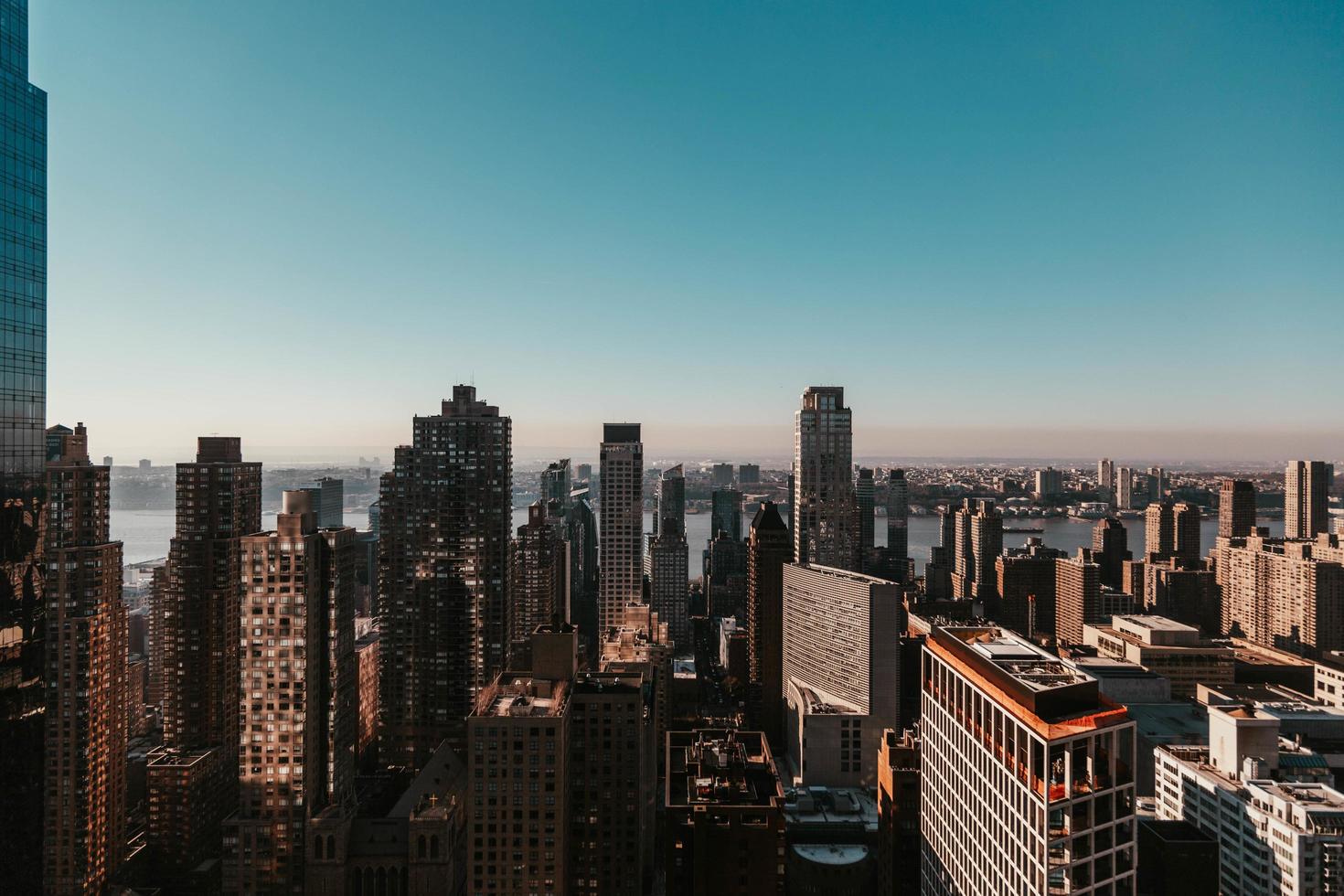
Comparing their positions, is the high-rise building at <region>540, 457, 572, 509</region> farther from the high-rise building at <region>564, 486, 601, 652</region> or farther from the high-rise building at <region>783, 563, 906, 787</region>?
the high-rise building at <region>783, 563, 906, 787</region>

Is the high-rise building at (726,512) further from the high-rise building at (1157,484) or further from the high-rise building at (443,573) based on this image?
the high-rise building at (443,573)

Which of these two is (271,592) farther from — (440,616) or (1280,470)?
(1280,470)

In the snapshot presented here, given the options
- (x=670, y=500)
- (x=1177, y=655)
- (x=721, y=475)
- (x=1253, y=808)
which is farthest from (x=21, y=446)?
(x=721, y=475)

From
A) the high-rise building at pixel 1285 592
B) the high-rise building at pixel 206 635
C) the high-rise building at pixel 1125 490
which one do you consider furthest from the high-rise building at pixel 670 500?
the high-rise building at pixel 1125 490

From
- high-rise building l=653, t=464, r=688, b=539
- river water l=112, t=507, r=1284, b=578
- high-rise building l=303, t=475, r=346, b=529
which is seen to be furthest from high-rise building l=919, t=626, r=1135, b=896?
high-rise building l=653, t=464, r=688, b=539

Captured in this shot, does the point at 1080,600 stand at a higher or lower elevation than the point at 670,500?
lower

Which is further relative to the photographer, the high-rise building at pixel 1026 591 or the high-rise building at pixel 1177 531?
the high-rise building at pixel 1177 531

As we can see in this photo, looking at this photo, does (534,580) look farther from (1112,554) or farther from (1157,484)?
(1157,484)
